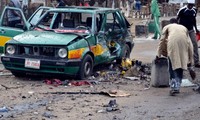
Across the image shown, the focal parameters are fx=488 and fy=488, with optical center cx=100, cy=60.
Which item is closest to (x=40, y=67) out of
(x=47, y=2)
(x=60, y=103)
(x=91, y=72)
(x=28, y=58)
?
(x=28, y=58)

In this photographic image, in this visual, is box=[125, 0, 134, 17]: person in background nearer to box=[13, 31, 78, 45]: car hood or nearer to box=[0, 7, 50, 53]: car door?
box=[0, 7, 50, 53]: car door

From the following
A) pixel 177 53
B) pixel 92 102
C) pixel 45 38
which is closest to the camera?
pixel 92 102

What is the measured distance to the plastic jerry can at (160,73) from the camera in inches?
388

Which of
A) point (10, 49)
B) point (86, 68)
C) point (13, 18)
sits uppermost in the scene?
point (13, 18)

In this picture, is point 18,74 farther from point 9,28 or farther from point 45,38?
point 9,28

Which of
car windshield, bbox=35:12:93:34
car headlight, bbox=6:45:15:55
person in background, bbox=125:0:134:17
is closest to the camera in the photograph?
car headlight, bbox=6:45:15:55

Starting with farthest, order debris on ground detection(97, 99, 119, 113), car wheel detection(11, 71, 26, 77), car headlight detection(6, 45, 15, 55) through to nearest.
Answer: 1. car wheel detection(11, 71, 26, 77)
2. car headlight detection(6, 45, 15, 55)
3. debris on ground detection(97, 99, 119, 113)

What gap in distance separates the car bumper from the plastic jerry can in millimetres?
1550

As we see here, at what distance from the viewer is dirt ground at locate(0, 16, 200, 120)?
7375 millimetres

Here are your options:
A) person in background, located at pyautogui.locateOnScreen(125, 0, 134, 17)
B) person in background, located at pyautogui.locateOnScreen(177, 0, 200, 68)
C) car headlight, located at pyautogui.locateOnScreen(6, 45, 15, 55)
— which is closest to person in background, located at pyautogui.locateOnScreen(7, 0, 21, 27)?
car headlight, located at pyautogui.locateOnScreen(6, 45, 15, 55)

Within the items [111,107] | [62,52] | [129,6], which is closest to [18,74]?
[62,52]

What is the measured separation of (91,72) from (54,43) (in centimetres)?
120

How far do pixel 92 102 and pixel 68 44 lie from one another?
1.94m

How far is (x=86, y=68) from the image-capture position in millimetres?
10383
